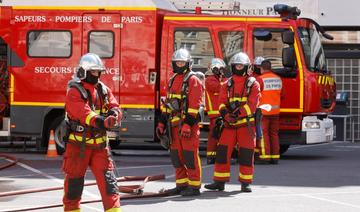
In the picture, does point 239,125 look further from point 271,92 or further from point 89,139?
point 271,92

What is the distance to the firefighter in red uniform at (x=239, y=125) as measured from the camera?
10.9 m

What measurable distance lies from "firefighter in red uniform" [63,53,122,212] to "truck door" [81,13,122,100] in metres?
7.71

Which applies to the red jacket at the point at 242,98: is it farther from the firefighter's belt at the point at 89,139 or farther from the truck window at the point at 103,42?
the truck window at the point at 103,42

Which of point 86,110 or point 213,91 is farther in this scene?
point 213,91

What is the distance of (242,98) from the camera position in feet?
36.1

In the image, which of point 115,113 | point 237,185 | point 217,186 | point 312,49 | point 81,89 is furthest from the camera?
point 312,49

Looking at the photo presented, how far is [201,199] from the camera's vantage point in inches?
405

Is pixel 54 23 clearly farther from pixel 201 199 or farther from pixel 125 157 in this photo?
pixel 201 199

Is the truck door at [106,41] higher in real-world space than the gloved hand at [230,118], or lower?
higher

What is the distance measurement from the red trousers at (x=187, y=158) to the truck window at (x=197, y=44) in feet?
16.5

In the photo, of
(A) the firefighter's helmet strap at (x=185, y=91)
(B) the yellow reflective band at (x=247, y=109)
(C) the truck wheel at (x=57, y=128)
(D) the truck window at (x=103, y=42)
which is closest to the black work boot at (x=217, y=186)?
(B) the yellow reflective band at (x=247, y=109)

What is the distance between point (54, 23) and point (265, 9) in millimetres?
7918

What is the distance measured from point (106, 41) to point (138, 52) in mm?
697

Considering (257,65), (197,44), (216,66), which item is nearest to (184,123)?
(216,66)
